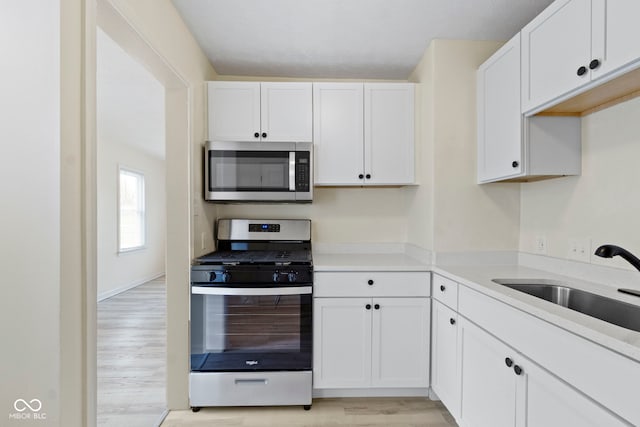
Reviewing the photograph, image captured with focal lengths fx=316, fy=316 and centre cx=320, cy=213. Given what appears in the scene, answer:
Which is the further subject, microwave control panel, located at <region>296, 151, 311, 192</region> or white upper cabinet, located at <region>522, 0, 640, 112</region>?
microwave control panel, located at <region>296, 151, 311, 192</region>

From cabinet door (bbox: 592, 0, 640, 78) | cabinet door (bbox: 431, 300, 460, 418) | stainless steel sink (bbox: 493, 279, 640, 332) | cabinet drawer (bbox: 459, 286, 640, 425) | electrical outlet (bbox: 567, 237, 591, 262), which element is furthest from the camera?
cabinet door (bbox: 431, 300, 460, 418)

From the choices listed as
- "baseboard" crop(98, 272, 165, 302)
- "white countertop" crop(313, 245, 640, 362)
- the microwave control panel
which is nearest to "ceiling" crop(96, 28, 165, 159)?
the microwave control panel

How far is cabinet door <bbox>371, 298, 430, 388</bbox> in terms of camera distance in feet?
6.61

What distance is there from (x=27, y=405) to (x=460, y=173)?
7.55 feet

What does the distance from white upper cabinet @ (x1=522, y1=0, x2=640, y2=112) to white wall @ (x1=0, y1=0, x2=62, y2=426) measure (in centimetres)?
187

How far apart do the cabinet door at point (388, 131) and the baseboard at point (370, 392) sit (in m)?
1.43

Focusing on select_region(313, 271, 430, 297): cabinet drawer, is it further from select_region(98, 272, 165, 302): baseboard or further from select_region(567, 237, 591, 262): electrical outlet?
select_region(98, 272, 165, 302): baseboard

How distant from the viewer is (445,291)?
186cm

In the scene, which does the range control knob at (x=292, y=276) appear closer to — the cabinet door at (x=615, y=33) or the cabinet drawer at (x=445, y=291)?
the cabinet drawer at (x=445, y=291)

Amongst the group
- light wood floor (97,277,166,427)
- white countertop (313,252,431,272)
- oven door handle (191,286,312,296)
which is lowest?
light wood floor (97,277,166,427)

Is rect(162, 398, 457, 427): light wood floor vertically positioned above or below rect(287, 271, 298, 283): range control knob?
below

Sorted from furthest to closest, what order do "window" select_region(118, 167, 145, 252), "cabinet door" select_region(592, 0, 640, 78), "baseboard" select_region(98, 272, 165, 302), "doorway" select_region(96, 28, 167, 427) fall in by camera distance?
1. "window" select_region(118, 167, 145, 252)
2. "baseboard" select_region(98, 272, 165, 302)
3. "doorway" select_region(96, 28, 167, 427)
4. "cabinet door" select_region(592, 0, 640, 78)

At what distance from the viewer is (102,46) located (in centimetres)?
221

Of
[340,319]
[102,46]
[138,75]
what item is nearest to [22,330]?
[340,319]
